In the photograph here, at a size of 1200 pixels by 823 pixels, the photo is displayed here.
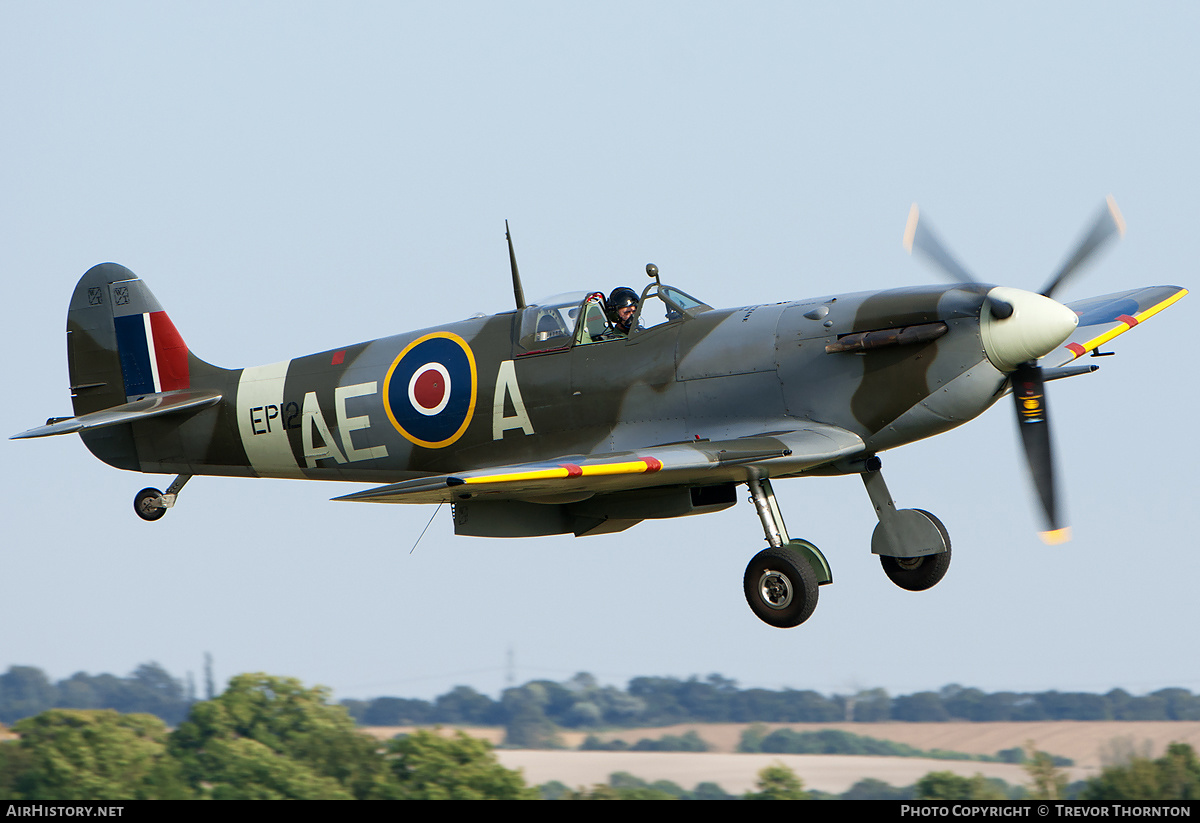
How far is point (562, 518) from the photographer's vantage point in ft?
38.2

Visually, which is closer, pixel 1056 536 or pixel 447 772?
pixel 1056 536

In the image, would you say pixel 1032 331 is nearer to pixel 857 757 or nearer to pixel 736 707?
pixel 857 757

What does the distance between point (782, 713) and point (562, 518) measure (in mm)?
19159

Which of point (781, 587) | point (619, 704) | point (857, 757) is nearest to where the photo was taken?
point (781, 587)

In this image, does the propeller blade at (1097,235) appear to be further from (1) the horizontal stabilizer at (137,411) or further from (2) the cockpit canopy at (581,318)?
(1) the horizontal stabilizer at (137,411)

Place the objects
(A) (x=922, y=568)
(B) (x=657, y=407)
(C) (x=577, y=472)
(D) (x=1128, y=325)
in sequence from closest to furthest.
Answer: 1. (C) (x=577, y=472)
2. (B) (x=657, y=407)
3. (A) (x=922, y=568)
4. (D) (x=1128, y=325)

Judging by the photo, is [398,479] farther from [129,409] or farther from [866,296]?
[866,296]

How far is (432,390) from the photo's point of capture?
11.9 meters

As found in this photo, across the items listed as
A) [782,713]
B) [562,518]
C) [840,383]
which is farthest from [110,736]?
[840,383]

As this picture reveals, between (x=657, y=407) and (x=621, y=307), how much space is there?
3.52ft

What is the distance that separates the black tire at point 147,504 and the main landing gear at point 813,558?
6.80 m

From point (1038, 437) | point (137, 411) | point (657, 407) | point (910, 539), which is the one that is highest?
point (137, 411)

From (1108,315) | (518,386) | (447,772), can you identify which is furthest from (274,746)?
(1108,315)

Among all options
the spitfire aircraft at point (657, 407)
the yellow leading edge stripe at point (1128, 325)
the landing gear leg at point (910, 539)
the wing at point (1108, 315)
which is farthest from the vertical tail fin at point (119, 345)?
the yellow leading edge stripe at point (1128, 325)
